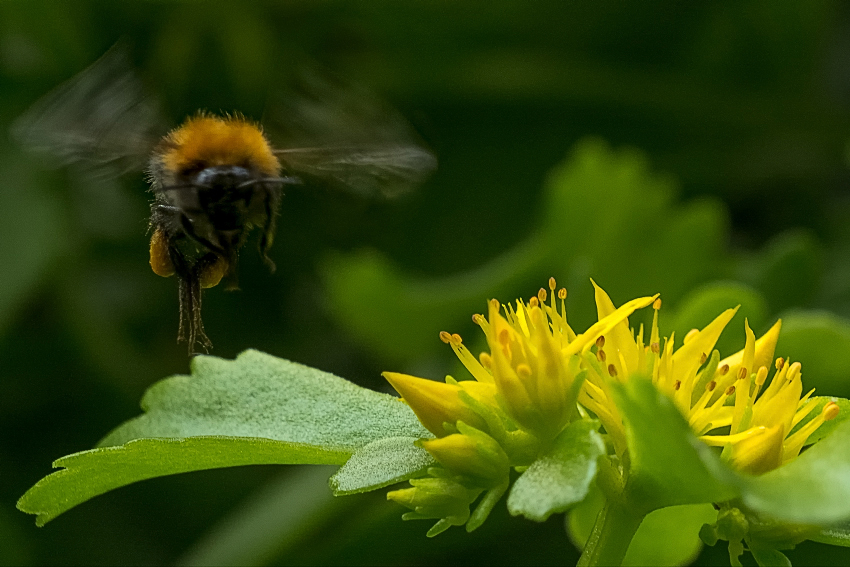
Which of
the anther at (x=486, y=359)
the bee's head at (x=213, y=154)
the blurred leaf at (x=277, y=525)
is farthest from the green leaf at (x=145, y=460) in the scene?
the blurred leaf at (x=277, y=525)

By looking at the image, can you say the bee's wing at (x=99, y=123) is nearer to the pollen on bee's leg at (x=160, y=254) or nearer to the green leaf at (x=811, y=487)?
the pollen on bee's leg at (x=160, y=254)

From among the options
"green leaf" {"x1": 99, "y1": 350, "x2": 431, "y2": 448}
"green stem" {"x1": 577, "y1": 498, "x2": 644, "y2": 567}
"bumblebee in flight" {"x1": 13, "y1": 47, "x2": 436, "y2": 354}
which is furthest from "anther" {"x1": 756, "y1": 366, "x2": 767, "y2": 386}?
"bumblebee in flight" {"x1": 13, "y1": 47, "x2": 436, "y2": 354}

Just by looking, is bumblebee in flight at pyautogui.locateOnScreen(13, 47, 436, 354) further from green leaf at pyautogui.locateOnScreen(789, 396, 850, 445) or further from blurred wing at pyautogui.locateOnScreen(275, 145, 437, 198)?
green leaf at pyautogui.locateOnScreen(789, 396, 850, 445)

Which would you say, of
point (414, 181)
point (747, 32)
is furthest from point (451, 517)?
point (747, 32)

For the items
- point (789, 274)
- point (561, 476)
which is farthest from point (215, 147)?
point (789, 274)

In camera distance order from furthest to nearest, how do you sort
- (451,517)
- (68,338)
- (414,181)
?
1. (68,338)
2. (414,181)
3. (451,517)

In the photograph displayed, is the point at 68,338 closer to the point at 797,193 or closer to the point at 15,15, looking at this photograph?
the point at 15,15
